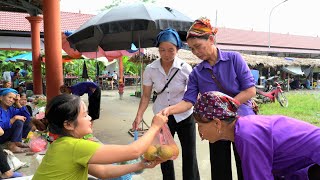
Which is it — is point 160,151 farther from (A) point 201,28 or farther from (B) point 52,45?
(B) point 52,45

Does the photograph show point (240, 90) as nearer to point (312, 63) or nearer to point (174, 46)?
point (174, 46)

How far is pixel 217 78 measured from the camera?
2508mm

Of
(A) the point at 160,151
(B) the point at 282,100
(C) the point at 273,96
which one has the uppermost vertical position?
(A) the point at 160,151

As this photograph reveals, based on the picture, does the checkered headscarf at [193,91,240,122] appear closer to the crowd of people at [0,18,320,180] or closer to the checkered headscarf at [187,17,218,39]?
the crowd of people at [0,18,320,180]

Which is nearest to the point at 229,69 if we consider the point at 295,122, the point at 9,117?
Result: the point at 295,122

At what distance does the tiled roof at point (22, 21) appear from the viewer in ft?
50.0

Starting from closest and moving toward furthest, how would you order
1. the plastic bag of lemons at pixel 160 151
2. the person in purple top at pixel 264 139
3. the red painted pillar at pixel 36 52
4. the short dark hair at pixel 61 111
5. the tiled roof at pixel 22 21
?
the person in purple top at pixel 264 139 < the short dark hair at pixel 61 111 < the plastic bag of lemons at pixel 160 151 < the red painted pillar at pixel 36 52 < the tiled roof at pixel 22 21

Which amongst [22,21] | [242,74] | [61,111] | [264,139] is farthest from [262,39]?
[61,111]

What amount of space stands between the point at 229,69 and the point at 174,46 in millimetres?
622

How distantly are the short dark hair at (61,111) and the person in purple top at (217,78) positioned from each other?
743 mm

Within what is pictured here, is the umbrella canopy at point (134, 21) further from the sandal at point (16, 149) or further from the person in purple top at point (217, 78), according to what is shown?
the sandal at point (16, 149)

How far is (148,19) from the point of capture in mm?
4105

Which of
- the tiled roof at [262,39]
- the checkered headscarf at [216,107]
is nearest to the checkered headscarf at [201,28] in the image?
the checkered headscarf at [216,107]

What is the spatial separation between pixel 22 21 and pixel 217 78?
16282 mm
